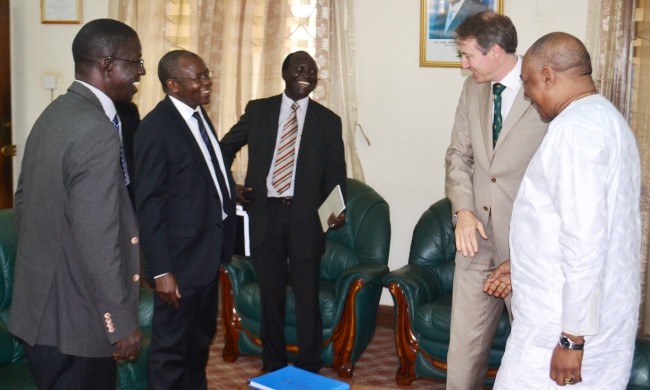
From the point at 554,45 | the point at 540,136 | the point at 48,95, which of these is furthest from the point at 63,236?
the point at 48,95

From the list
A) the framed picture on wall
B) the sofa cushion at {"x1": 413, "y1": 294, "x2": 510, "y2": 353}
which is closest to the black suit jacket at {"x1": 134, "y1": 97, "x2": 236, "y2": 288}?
the sofa cushion at {"x1": 413, "y1": 294, "x2": 510, "y2": 353}

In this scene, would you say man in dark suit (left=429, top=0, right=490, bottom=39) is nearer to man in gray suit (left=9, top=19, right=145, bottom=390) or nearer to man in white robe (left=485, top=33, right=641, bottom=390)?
man in white robe (left=485, top=33, right=641, bottom=390)

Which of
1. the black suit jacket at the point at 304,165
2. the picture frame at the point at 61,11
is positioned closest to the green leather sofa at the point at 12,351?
the black suit jacket at the point at 304,165

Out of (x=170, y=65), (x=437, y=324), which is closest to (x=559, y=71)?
(x=170, y=65)

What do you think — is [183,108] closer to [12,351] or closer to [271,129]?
[271,129]

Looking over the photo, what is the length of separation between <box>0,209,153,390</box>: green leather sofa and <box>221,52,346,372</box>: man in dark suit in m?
0.72

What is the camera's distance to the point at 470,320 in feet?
9.81

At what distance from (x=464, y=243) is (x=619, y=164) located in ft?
2.86

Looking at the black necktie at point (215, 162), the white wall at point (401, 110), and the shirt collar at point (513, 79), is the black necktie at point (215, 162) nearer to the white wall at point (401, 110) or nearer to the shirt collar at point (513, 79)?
the shirt collar at point (513, 79)

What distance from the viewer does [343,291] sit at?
411 cm

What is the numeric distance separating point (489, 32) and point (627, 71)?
194cm

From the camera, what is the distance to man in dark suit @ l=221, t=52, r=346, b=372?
12.4 feet

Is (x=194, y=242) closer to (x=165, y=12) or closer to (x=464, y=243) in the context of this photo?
(x=464, y=243)

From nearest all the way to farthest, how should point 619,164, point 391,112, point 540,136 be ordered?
point 619,164 → point 540,136 → point 391,112
